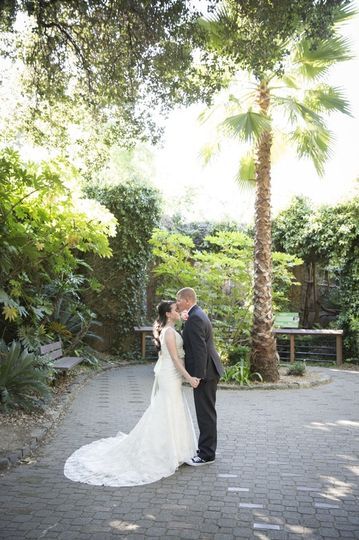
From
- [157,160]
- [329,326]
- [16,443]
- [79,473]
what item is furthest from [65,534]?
[157,160]

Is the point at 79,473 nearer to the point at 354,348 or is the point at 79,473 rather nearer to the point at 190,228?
the point at 354,348

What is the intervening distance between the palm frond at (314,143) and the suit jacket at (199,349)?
22.6 ft

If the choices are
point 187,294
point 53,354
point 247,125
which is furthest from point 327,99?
point 53,354

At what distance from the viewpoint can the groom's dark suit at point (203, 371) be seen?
18.3ft

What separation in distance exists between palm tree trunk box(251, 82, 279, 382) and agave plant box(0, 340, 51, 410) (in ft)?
17.1

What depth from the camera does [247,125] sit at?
9969 mm

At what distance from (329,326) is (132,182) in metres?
7.98

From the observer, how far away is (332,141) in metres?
11.3

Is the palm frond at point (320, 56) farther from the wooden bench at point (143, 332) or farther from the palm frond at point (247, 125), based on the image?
the wooden bench at point (143, 332)

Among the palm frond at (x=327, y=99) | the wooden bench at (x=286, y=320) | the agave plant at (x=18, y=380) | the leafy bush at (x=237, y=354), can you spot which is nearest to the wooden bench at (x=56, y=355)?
the agave plant at (x=18, y=380)

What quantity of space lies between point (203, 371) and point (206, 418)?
0.55 meters

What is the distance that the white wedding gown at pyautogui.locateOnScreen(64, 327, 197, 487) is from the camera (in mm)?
5109

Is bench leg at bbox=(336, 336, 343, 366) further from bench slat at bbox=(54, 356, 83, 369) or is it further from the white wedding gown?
the white wedding gown

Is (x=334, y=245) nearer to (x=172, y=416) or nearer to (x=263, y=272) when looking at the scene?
(x=263, y=272)
